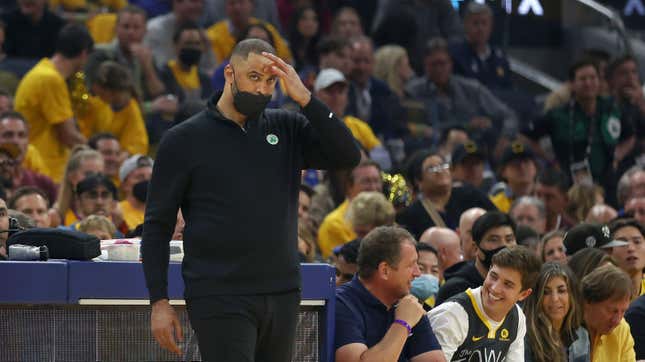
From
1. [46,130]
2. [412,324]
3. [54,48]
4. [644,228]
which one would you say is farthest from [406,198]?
[412,324]

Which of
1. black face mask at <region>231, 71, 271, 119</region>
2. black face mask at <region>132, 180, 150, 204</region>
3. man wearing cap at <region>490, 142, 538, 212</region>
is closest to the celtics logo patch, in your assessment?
black face mask at <region>231, 71, 271, 119</region>

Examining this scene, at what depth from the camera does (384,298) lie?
6383 mm

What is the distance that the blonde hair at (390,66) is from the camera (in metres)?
14.0

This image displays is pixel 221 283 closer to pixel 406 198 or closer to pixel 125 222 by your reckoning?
pixel 125 222

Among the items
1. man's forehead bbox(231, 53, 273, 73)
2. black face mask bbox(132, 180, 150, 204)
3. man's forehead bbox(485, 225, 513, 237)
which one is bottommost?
man's forehead bbox(485, 225, 513, 237)

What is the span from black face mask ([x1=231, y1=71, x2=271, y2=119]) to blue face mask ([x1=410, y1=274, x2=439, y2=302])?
2794 millimetres

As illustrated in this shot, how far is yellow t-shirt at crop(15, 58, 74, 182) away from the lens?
11.0m

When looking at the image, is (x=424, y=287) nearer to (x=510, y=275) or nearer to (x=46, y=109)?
(x=510, y=275)

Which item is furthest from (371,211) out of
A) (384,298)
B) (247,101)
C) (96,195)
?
(247,101)

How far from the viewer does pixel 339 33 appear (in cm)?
1427

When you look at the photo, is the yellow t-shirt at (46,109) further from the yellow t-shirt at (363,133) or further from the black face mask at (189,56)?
the yellow t-shirt at (363,133)

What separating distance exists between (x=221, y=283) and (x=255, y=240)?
20 cm

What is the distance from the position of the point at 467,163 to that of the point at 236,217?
23.1ft

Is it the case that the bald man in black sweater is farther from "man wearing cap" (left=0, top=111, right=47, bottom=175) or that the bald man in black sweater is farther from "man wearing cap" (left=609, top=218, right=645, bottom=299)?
"man wearing cap" (left=0, top=111, right=47, bottom=175)
